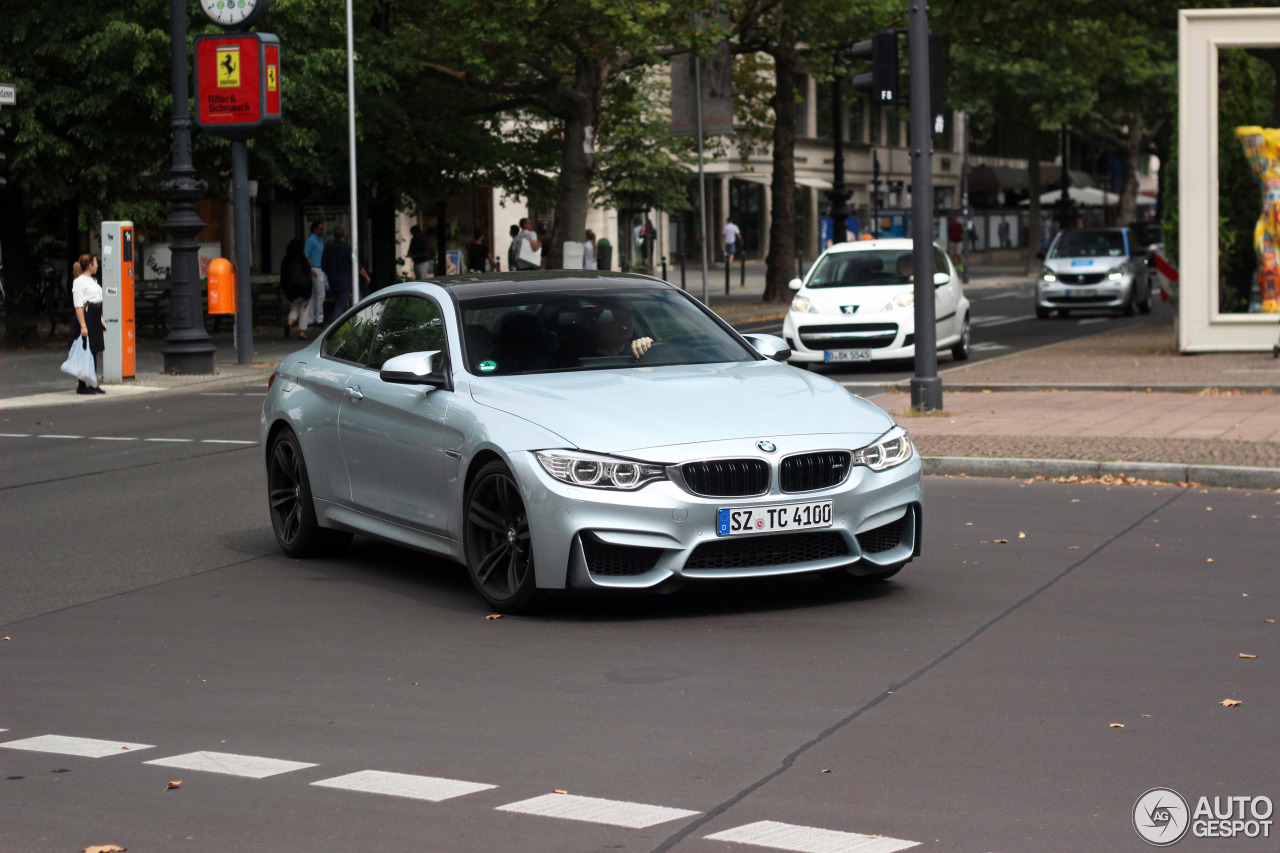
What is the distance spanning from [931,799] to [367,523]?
4634mm

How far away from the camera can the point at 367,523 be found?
9.16 meters

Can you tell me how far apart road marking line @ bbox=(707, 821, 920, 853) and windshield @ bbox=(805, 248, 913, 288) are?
61.1 feet

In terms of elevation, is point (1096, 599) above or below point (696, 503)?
below

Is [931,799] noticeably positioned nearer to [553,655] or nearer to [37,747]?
[553,655]

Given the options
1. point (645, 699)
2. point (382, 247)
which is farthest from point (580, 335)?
point (382, 247)

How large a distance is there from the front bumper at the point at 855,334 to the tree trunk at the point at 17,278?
13.5m

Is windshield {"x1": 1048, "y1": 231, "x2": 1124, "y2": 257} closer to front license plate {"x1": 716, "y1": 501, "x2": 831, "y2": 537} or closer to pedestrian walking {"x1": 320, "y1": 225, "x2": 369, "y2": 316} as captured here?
pedestrian walking {"x1": 320, "y1": 225, "x2": 369, "y2": 316}

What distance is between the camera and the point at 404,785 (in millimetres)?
5324

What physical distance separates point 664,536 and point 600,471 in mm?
371

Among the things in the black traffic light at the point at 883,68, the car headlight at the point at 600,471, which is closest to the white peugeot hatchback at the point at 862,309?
the black traffic light at the point at 883,68

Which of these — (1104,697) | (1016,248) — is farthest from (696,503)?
(1016,248)

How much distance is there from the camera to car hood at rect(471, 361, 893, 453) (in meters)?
7.67

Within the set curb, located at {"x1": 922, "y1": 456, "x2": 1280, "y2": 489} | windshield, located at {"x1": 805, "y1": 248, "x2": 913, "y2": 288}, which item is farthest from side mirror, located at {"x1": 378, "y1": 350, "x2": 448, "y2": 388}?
windshield, located at {"x1": 805, "y1": 248, "x2": 913, "y2": 288}

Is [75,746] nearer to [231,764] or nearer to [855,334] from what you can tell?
[231,764]
